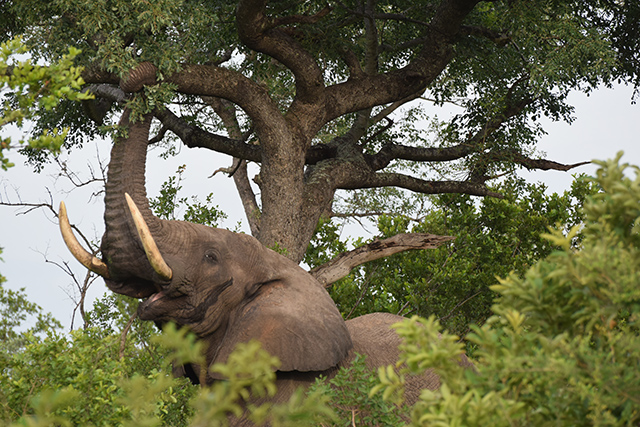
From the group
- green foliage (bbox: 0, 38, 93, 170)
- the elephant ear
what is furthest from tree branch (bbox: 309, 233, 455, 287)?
green foliage (bbox: 0, 38, 93, 170)

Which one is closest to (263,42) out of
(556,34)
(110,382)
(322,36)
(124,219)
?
(322,36)

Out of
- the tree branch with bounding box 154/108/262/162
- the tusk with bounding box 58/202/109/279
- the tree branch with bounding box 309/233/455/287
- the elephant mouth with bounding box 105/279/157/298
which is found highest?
the tree branch with bounding box 154/108/262/162

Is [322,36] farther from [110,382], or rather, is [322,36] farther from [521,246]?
[110,382]

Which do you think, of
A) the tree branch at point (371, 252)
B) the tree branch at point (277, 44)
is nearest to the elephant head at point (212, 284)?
the tree branch at point (371, 252)

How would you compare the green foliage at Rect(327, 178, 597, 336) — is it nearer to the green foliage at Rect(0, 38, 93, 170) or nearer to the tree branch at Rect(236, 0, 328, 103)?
the tree branch at Rect(236, 0, 328, 103)

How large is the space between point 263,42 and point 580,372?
7.91m

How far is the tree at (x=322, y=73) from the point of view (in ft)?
26.8

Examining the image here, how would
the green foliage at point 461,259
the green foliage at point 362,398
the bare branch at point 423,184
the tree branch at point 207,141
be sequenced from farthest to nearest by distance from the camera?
the bare branch at point 423,184 → the tree branch at point 207,141 → the green foliage at point 461,259 → the green foliage at point 362,398

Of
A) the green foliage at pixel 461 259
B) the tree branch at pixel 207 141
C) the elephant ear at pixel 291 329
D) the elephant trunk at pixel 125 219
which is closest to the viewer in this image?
the elephant ear at pixel 291 329

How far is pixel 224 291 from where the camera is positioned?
16.3ft

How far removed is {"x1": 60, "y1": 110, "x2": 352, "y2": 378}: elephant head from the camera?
4793mm

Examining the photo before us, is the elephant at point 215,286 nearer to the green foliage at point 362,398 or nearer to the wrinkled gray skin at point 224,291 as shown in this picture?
the wrinkled gray skin at point 224,291

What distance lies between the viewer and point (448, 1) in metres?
10.4

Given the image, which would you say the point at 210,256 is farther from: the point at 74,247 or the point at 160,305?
the point at 74,247
